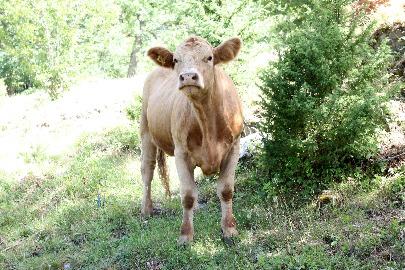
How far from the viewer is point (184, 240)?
22.0 ft

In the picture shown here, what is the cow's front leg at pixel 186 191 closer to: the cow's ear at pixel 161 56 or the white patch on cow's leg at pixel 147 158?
the cow's ear at pixel 161 56

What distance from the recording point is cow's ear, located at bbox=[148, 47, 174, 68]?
21.9ft

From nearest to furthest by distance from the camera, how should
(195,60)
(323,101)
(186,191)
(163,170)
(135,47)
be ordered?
(195,60) → (186,191) → (323,101) → (163,170) → (135,47)

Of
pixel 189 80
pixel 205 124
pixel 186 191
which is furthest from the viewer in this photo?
pixel 186 191

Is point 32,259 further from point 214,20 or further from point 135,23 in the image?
point 135,23

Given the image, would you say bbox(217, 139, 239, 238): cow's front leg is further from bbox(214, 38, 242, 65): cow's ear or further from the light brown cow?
bbox(214, 38, 242, 65): cow's ear

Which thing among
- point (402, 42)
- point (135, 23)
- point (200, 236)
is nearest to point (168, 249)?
point (200, 236)

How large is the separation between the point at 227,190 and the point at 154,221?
1710 millimetres

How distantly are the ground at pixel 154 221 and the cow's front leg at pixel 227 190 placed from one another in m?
0.20

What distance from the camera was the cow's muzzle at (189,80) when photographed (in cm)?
579

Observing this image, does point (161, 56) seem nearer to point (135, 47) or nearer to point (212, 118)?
point (212, 118)

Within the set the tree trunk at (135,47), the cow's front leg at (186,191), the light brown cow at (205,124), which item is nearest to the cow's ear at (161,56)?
the light brown cow at (205,124)

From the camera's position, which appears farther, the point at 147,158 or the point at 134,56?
the point at 134,56

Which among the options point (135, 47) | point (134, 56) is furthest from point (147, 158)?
point (134, 56)
